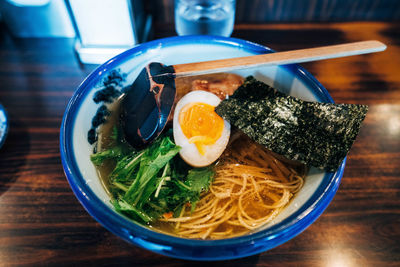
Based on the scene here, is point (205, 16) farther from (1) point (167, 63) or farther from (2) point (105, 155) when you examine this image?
(2) point (105, 155)

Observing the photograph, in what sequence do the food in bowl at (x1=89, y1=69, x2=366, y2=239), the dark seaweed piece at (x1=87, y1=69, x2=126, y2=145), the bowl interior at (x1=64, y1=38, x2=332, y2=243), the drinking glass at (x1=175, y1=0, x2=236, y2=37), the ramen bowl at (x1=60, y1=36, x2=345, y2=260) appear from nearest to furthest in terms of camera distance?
the ramen bowl at (x1=60, y1=36, x2=345, y2=260)
the bowl interior at (x1=64, y1=38, x2=332, y2=243)
the food in bowl at (x1=89, y1=69, x2=366, y2=239)
the dark seaweed piece at (x1=87, y1=69, x2=126, y2=145)
the drinking glass at (x1=175, y1=0, x2=236, y2=37)

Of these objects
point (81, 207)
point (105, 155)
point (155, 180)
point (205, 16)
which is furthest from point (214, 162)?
point (205, 16)

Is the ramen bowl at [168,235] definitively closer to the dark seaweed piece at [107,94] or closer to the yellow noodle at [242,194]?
the dark seaweed piece at [107,94]

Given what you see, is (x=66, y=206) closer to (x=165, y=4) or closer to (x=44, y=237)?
(x=44, y=237)

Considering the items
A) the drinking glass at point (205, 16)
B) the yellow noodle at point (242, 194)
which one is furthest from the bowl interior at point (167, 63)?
the drinking glass at point (205, 16)

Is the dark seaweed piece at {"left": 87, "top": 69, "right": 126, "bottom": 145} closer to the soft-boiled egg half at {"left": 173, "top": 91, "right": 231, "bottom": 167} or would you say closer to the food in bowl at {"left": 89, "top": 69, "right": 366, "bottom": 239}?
the food in bowl at {"left": 89, "top": 69, "right": 366, "bottom": 239}

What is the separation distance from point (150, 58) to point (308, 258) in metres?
0.99

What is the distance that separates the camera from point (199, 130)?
118 cm

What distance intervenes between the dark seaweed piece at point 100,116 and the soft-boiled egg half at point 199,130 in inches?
11.2

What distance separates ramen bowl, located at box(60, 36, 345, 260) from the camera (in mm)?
737

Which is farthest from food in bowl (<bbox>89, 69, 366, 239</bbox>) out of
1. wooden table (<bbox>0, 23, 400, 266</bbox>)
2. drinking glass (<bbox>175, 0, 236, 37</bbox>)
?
drinking glass (<bbox>175, 0, 236, 37</bbox>)

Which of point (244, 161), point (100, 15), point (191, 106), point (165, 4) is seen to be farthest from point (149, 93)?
point (165, 4)

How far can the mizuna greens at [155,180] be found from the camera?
3.29 feet

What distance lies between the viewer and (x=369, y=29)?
190 cm
